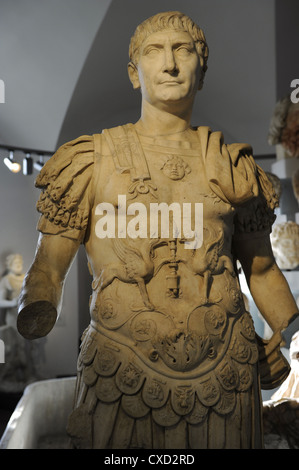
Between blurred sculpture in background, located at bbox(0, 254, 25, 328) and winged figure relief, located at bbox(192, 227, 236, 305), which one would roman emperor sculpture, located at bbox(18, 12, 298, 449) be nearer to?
winged figure relief, located at bbox(192, 227, 236, 305)

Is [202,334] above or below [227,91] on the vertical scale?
below

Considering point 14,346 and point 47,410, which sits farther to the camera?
point 14,346

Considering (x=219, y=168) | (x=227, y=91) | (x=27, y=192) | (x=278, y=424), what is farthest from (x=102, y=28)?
(x=219, y=168)

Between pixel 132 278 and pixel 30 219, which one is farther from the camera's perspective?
pixel 30 219

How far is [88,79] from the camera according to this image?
326 inches

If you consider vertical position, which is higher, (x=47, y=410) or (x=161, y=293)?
(x=161, y=293)

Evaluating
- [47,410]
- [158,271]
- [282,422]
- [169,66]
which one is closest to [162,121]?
[169,66]

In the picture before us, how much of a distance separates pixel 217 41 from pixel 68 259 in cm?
568

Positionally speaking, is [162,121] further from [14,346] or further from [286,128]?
[14,346]

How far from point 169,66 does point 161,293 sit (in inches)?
33.1

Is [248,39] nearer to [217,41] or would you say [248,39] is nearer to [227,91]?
[217,41]

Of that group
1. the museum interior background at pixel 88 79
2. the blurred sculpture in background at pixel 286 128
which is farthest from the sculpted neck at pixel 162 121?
the museum interior background at pixel 88 79

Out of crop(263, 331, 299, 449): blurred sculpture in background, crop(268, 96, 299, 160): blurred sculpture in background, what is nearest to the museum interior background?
crop(268, 96, 299, 160): blurred sculpture in background

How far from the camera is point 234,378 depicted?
86.1 inches
